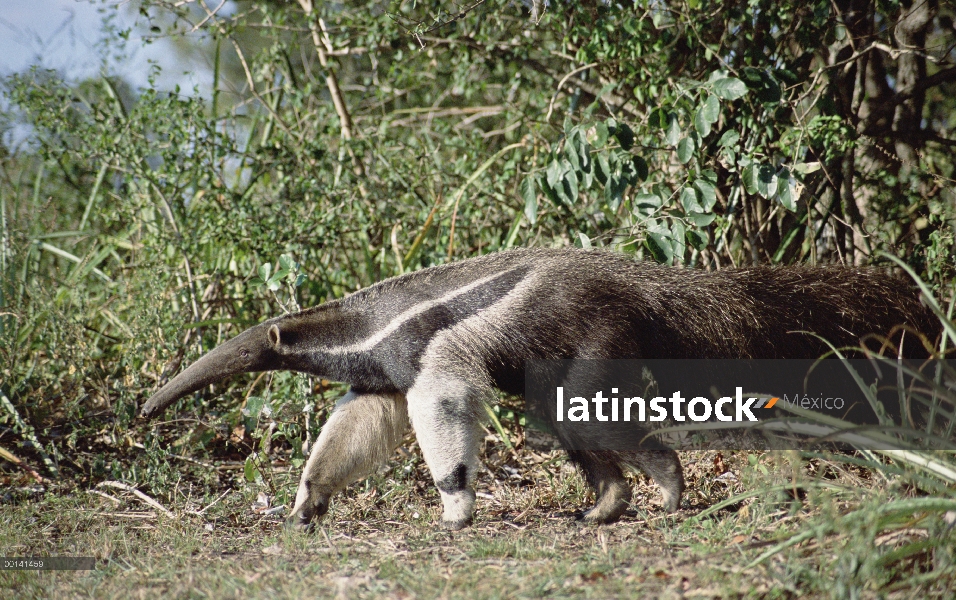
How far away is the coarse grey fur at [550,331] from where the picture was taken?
416 centimetres

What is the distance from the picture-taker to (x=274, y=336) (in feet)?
15.0

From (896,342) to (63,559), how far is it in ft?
14.6

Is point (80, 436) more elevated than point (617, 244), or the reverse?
point (617, 244)

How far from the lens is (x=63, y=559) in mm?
3875

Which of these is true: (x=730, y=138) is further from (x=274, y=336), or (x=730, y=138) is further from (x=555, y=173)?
(x=274, y=336)

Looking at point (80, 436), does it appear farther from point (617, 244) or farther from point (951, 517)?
point (951, 517)

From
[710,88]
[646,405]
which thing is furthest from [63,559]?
[710,88]

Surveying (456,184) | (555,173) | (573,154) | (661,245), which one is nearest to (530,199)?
(555,173)

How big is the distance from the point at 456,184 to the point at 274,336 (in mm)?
2887

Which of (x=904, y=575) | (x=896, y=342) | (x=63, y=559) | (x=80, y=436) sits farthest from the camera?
(x=80, y=436)

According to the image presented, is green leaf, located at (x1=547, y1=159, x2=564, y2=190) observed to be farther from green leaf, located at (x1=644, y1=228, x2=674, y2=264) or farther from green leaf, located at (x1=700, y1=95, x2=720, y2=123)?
green leaf, located at (x1=700, y1=95, x2=720, y2=123)

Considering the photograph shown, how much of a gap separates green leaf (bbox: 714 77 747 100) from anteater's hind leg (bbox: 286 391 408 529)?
2540mm

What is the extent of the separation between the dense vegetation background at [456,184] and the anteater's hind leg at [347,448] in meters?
0.71

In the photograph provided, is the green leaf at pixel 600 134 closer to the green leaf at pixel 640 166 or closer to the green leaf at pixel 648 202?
the green leaf at pixel 640 166
